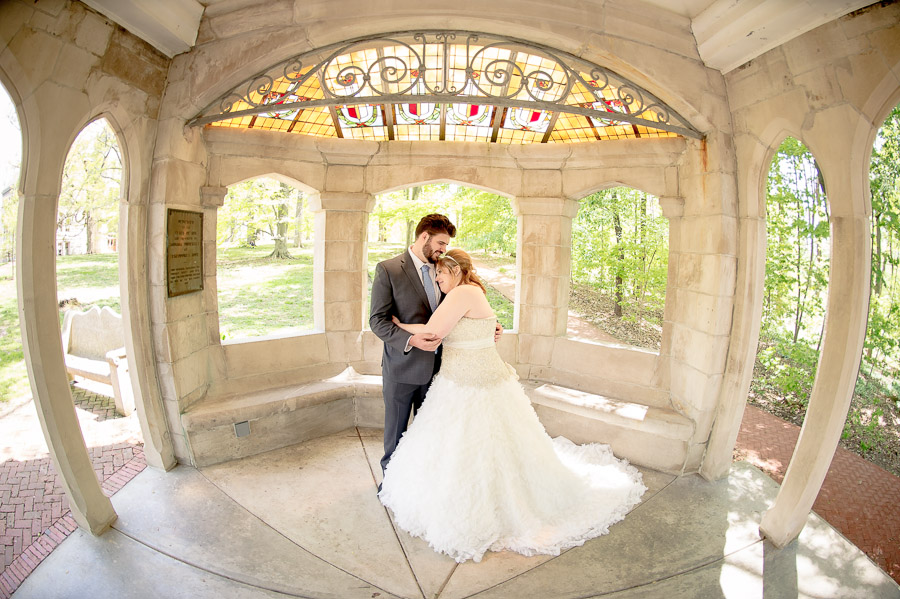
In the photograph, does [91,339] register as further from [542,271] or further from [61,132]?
[542,271]

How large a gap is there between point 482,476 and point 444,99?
7.82 ft

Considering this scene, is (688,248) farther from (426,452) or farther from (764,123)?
(426,452)

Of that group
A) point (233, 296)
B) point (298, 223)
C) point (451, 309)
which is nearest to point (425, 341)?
point (451, 309)

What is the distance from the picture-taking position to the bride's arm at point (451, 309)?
2.86 m

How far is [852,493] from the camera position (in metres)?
3.70

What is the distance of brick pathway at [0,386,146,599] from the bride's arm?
2606mm

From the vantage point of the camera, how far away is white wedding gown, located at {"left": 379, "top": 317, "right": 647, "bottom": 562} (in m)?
2.73

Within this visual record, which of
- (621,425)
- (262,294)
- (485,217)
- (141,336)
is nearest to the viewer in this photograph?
(141,336)

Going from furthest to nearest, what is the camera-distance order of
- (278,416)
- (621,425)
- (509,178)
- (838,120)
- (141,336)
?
(509,178), (278,416), (621,425), (141,336), (838,120)

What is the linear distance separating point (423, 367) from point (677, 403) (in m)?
2.36

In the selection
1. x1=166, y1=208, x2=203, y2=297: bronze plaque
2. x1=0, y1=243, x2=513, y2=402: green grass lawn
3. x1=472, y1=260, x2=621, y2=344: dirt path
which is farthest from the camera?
x1=472, y1=260, x2=621, y2=344: dirt path

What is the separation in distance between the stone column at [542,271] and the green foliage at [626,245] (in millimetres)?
3006

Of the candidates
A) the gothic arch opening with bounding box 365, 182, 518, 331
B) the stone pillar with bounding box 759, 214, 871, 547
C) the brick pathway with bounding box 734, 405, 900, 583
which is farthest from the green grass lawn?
the stone pillar with bounding box 759, 214, 871, 547

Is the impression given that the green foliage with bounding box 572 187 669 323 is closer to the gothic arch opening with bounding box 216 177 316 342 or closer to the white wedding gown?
the gothic arch opening with bounding box 216 177 316 342
